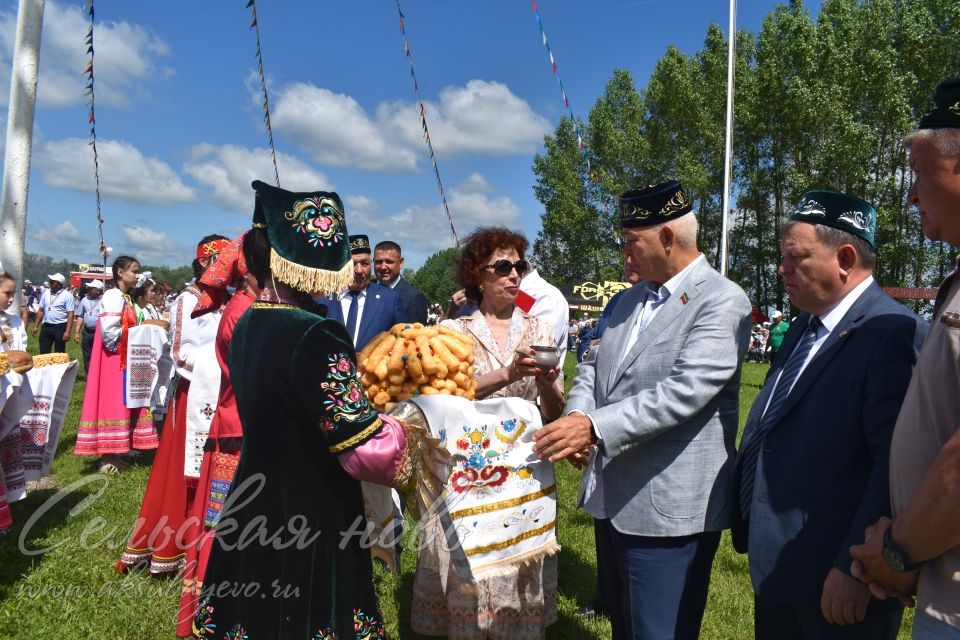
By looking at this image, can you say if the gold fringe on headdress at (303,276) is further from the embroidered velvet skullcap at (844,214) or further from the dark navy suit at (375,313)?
the dark navy suit at (375,313)

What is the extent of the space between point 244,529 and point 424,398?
2.57 feet

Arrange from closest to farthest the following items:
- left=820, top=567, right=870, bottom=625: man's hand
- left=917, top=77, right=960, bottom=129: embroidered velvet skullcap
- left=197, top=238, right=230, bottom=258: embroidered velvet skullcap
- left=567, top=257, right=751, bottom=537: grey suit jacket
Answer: left=917, top=77, right=960, bottom=129: embroidered velvet skullcap → left=820, top=567, right=870, bottom=625: man's hand → left=567, top=257, right=751, bottom=537: grey suit jacket → left=197, top=238, right=230, bottom=258: embroidered velvet skullcap

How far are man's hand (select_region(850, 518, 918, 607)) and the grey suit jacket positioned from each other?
661mm

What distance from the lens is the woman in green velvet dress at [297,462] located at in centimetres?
217

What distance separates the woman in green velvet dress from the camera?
217cm

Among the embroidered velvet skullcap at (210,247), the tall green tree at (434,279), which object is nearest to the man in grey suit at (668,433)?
the embroidered velvet skullcap at (210,247)

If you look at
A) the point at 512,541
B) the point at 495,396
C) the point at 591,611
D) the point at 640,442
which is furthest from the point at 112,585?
the point at 640,442

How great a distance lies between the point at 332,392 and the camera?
2131 mm

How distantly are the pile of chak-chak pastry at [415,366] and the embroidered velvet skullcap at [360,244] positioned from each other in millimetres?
3275

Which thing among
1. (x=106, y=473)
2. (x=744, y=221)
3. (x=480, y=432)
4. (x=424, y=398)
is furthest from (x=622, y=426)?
(x=744, y=221)

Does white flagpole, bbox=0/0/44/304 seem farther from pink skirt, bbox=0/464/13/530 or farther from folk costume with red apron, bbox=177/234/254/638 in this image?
folk costume with red apron, bbox=177/234/254/638

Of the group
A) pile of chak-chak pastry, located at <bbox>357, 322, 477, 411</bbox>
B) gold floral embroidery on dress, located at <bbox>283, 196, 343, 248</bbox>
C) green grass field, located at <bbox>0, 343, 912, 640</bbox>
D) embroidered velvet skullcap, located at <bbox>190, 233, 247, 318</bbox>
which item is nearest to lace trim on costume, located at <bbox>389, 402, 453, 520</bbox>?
pile of chak-chak pastry, located at <bbox>357, 322, 477, 411</bbox>

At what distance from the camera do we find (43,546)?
5.06m

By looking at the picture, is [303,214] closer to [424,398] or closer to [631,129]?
[424,398]
